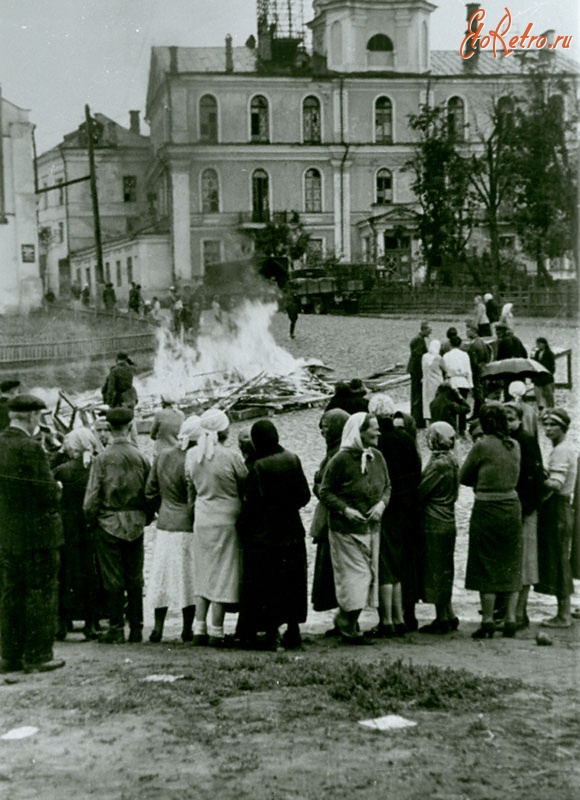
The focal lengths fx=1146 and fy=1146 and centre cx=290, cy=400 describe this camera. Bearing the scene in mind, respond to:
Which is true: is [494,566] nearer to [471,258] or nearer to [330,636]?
[330,636]

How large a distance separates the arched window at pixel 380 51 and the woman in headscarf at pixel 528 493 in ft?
25.7

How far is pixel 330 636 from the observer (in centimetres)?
830

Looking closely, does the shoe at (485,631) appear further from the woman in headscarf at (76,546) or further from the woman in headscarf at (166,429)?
the woman in headscarf at (76,546)

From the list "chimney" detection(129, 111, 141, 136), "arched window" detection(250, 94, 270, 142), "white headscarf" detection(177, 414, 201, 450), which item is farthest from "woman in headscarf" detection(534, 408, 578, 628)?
"arched window" detection(250, 94, 270, 142)

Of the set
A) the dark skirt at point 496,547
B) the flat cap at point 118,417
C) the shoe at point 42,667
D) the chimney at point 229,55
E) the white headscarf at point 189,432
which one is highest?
the chimney at point 229,55

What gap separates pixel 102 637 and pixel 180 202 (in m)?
7.57

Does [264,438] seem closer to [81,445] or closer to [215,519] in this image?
[215,519]

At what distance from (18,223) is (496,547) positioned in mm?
7127

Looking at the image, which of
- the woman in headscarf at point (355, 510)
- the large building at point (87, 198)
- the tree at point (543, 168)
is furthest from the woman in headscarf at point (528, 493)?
the tree at point (543, 168)

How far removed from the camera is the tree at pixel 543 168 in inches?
603

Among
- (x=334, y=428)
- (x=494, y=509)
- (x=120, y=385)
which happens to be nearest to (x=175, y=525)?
(x=334, y=428)

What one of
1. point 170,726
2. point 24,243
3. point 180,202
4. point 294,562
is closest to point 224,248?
point 180,202

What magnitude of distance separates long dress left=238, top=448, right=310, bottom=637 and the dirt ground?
12.0 inches

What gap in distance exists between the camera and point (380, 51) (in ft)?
49.1
